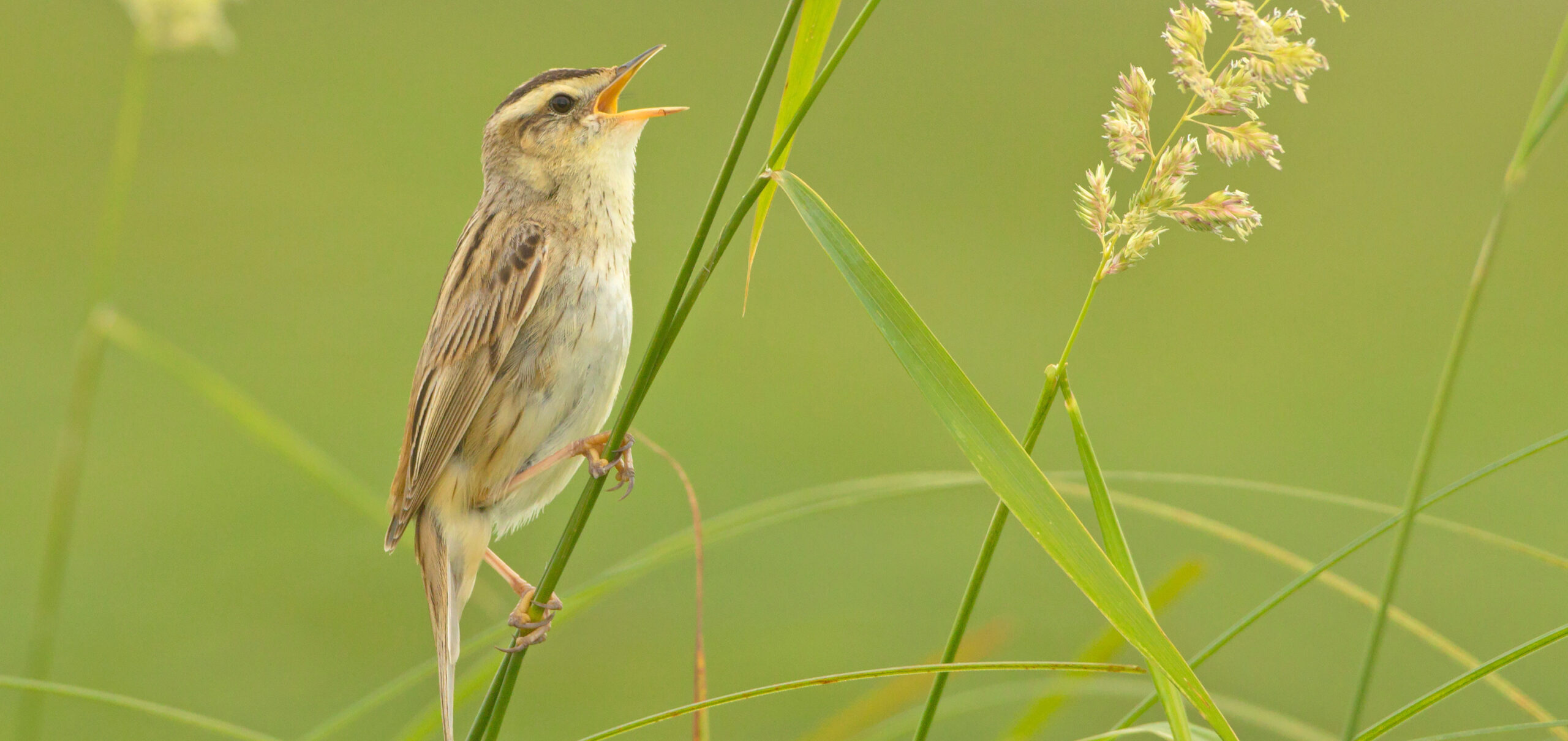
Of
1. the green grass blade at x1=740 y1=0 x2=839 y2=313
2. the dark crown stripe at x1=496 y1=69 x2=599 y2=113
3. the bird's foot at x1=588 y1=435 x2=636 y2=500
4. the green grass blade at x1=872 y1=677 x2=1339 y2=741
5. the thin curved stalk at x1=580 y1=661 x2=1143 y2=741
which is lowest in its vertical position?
the green grass blade at x1=872 y1=677 x2=1339 y2=741

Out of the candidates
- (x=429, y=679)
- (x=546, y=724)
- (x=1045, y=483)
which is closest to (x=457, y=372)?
(x=1045, y=483)

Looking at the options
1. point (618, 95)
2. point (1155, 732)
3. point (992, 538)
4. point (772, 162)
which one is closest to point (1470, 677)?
point (1155, 732)

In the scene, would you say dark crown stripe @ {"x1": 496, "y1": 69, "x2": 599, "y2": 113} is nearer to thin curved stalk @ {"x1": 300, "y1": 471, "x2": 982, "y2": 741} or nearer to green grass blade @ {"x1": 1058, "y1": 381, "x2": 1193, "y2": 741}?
thin curved stalk @ {"x1": 300, "y1": 471, "x2": 982, "y2": 741}

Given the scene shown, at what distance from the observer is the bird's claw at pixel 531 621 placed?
1.40 m

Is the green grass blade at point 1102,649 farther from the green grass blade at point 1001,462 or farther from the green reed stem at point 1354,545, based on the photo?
the green grass blade at point 1001,462

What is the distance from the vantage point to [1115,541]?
1007 mm

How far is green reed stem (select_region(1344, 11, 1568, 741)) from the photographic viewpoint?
849 millimetres

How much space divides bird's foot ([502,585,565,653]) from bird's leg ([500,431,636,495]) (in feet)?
0.77

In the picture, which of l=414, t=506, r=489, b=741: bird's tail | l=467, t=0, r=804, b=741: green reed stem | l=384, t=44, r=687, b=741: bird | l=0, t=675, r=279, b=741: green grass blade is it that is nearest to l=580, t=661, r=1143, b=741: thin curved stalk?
l=467, t=0, r=804, b=741: green reed stem

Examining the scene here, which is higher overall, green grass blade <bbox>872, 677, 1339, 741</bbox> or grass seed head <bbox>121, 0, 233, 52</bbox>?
grass seed head <bbox>121, 0, 233, 52</bbox>

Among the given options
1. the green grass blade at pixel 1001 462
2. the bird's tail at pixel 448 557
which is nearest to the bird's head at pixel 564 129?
the bird's tail at pixel 448 557

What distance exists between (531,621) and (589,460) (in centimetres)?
33

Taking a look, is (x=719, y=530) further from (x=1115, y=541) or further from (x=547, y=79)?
(x=547, y=79)

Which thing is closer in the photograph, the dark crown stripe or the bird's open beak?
the bird's open beak
